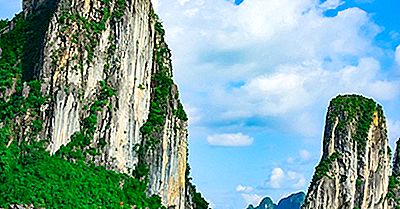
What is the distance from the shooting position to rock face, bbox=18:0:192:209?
6109cm

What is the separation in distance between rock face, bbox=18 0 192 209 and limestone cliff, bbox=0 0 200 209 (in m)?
0.07

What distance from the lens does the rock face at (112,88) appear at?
61094mm

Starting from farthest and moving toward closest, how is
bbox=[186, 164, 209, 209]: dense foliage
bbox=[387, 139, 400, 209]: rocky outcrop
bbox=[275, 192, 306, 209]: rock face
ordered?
1. bbox=[275, 192, 306, 209]: rock face
2. bbox=[387, 139, 400, 209]: rocky outcrop
3. bbox=[186, 164, 209, 209]: dense foliage

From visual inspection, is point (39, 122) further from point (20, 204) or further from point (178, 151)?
point (178, 151)

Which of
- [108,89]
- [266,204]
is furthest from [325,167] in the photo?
[266,204]

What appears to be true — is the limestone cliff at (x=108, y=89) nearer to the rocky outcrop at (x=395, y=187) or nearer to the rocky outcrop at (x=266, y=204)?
the rocky outcrop at (x=395, y=187)

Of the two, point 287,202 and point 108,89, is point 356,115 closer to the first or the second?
point 108,89

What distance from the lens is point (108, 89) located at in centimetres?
6338

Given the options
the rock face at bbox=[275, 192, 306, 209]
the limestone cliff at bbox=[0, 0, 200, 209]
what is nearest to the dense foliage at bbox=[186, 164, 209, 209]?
the limestone cliff at bbox=[0, 0, 200, 209]

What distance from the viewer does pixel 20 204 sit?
5362 cm

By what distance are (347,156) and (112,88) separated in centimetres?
3399

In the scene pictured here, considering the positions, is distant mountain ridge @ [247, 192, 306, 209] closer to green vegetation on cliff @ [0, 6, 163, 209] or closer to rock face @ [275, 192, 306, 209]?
rock face @ [275, 192, 306, 209]

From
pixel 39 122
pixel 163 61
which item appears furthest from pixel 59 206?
pixel 163 61

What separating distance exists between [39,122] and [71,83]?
11.3 ft
